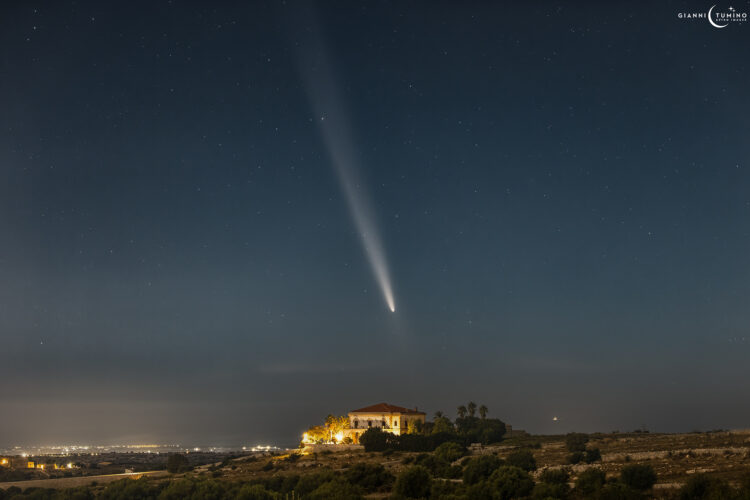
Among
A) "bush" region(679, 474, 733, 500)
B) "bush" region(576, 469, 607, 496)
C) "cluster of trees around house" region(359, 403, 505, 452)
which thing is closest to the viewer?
"bush" region(679, 474, 733, 500)

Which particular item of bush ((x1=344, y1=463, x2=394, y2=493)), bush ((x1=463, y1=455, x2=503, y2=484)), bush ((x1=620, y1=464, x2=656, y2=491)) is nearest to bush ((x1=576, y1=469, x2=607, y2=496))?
bush ((x1=620, y1=464, x2=656, y2=491))

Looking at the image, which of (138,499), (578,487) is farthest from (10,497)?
(578,487)

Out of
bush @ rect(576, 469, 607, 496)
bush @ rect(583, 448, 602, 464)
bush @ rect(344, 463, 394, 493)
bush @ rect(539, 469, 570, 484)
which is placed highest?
bush @ rect(576, 469, 607, 496)

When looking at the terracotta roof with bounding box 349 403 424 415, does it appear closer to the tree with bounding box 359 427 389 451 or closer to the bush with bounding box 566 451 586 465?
the tree with bounding box 359 427 389 451

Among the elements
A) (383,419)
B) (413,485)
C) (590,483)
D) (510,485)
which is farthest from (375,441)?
(590,483)

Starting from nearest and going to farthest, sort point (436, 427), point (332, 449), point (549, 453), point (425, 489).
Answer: point (425, 489) → point (549, 453) → point (332, 449) → point (436, 427)

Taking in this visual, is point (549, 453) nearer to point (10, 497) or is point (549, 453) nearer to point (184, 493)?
point (184, 493)
